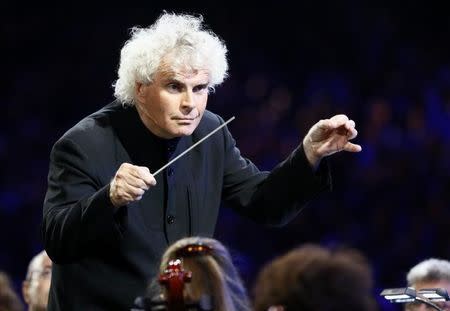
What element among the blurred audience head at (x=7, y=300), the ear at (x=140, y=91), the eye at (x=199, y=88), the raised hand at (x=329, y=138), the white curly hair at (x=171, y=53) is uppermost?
the white curly hair at (x=171, y=53)

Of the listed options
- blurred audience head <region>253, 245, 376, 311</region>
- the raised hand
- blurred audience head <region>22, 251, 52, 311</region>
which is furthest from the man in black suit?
blurred audience head <region>22, 251, 52, 311</region>

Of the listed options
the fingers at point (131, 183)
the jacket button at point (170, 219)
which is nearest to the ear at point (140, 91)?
the jacket button at point (170, 219)

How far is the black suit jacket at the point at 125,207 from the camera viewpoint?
311cm

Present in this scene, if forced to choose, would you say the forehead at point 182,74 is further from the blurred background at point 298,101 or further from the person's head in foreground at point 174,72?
the blurred background at point 298,101

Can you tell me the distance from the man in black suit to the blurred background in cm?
286

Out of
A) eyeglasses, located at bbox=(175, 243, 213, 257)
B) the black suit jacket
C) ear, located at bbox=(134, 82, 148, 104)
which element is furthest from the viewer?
ear, located at bbox=(134, 82, 148, 104)

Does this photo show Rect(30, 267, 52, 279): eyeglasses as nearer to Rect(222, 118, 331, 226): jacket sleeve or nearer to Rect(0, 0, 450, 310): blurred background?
Rect(222, 118, 331, 226): jacket sleeve

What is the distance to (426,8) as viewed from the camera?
722 cm

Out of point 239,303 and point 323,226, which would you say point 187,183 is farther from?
point 323,226

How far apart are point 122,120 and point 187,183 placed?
0.29 m

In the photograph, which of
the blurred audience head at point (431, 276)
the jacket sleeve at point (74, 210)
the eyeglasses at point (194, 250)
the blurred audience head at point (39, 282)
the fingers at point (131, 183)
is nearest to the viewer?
the eyeglasses at point (194, 250)

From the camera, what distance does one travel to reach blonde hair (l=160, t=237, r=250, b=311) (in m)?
2.28

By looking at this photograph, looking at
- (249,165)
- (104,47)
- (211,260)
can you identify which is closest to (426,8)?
(104,47)

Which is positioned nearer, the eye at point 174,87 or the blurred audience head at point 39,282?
the eye at point 174,87
